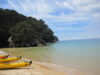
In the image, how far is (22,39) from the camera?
4453cm

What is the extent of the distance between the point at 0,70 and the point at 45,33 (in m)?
53.9

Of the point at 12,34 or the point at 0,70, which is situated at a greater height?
the point at 12,34

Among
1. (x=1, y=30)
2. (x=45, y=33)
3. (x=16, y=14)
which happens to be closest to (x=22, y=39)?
(x=1, y=30)

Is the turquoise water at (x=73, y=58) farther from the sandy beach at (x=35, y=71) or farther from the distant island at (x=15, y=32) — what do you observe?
the distant island at (x=15, y=32)

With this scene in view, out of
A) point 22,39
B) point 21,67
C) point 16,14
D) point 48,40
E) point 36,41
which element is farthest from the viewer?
point 48,40

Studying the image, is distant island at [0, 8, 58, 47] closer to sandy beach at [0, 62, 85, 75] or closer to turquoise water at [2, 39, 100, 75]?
turquoise water at [2, 39, 100, 75]

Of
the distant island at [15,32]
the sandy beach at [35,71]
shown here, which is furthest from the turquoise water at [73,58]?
the distant island at [15,32]

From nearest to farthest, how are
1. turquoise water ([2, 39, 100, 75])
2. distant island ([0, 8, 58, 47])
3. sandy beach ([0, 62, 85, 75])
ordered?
sandy beach ([0, 62, 85, 75]) → turquoise water ([2, 39, 100, 75]) → distant island ([0, 8, 58, 47])

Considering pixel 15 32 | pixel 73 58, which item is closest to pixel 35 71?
pixel 73 58

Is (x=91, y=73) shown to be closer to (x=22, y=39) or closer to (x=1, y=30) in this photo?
(x=22, y=39)

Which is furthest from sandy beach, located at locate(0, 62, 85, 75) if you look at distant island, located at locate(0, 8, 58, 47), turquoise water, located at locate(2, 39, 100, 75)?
distant island, located at locate(0, 8, 58, 47)

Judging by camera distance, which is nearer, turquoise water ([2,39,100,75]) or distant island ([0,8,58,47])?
turquoise water ([2,39,100,75])

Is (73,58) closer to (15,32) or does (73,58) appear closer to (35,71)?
(35,71)

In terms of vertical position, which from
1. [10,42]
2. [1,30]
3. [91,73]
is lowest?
[91,73]
